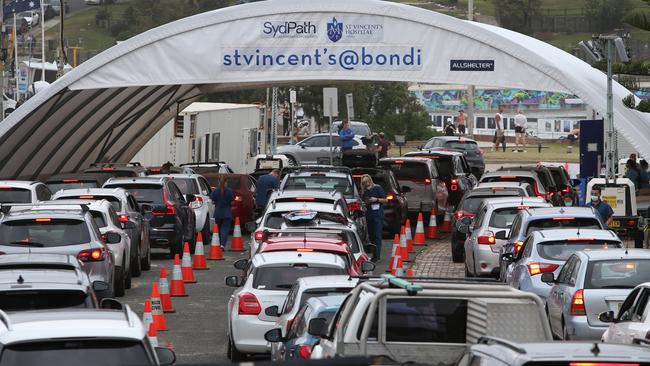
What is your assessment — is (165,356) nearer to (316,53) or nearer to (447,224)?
(316,53)

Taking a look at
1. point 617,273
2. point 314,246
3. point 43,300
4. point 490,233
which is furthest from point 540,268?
point 43,300

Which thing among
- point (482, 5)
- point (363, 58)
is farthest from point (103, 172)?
point (482, 5)

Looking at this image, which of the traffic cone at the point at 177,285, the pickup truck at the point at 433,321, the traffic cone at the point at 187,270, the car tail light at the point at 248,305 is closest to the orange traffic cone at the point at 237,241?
the traffic cone at the point at 187,270

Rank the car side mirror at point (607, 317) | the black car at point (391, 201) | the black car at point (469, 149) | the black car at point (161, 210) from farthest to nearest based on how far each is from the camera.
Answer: the black car at point (469, 149) → the black car at point (391, 201) → the black car at point (161, 210) → the car side mirror at point (607, 317)

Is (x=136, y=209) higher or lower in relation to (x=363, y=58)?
lower

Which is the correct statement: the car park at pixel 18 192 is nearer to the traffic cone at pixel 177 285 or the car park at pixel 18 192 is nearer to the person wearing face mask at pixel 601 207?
the traffic cone at pixel 177 285

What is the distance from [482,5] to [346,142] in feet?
372

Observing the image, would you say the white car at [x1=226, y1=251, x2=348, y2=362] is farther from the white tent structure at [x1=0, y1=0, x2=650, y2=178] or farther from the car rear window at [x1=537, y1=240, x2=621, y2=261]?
the white tent structure at [x1=0, y1=0, x2=650, y2=178]

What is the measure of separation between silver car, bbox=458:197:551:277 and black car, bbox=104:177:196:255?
598 centimetres

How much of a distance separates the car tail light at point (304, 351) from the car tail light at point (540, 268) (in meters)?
6.89

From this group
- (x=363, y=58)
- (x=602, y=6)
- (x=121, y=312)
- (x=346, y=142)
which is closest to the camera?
(x=121, y=312)

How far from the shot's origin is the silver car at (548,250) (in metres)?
19.5

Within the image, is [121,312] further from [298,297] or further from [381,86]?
[381,86]

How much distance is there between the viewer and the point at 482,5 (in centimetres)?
15550
